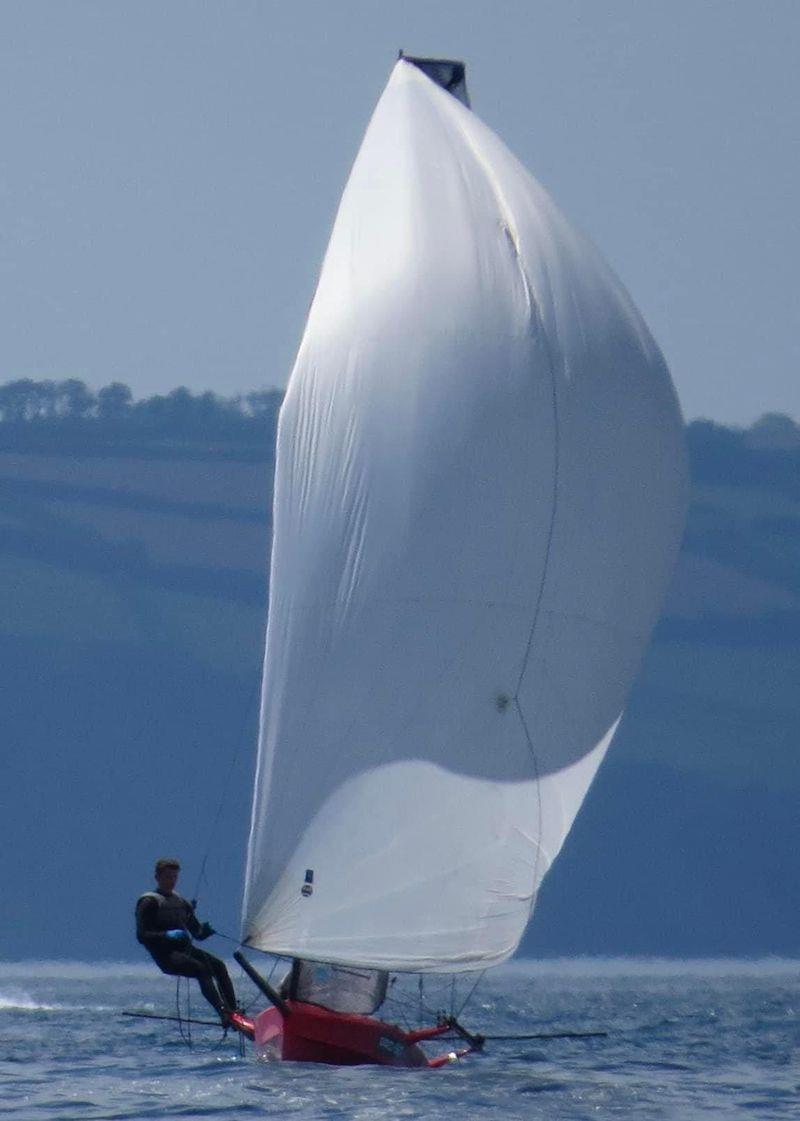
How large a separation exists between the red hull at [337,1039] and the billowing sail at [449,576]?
0.77 m

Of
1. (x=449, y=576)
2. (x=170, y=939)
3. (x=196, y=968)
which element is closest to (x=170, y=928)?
(x=170, y=939)

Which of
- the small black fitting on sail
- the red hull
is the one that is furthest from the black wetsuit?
the small black fitting on sail

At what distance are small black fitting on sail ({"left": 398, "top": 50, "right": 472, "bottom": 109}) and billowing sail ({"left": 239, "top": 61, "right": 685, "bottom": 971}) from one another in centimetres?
165

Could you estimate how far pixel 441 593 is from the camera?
17.9 m

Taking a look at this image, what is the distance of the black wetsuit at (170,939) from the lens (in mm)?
18656

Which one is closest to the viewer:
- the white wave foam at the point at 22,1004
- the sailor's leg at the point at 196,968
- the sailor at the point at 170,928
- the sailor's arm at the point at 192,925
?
the sailor's arm at the point at 192,925

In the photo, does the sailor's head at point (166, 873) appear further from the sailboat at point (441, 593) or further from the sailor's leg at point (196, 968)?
the sailboat at point (441, 593)

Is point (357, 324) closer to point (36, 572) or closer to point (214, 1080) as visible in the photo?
point (214, 1080)

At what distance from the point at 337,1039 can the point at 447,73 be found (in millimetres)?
8120

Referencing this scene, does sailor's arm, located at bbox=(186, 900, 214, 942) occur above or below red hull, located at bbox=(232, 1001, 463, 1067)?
above

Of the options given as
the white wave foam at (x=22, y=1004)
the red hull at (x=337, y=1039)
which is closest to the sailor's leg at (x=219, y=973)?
the red hull at (x=337, y=1039)

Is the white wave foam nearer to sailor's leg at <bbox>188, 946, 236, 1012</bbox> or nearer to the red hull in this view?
sailor's leg at <bbox>188, 946, 236, 1012</bbox>

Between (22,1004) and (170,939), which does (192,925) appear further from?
(22,1004)

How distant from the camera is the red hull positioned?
1808 cm
